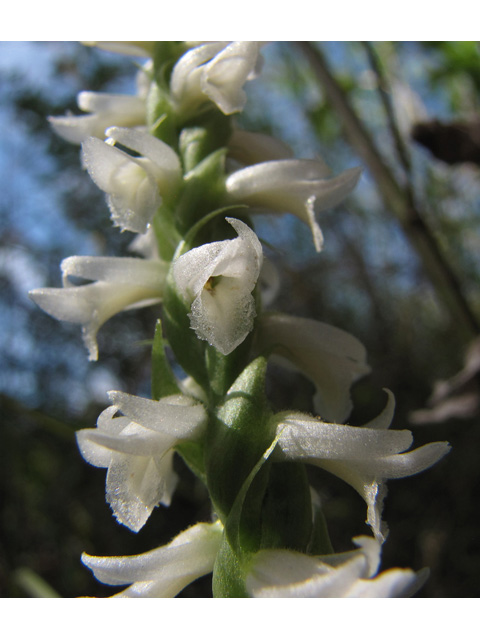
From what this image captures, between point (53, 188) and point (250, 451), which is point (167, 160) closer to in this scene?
point (250, 451)

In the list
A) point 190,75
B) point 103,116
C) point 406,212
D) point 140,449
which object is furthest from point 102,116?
point 406,212

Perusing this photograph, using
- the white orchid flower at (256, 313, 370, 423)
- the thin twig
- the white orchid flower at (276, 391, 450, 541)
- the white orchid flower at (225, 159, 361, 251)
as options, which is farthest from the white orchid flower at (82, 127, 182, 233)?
the thin twig

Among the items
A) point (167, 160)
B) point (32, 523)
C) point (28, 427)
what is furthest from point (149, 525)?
point (167, 160)

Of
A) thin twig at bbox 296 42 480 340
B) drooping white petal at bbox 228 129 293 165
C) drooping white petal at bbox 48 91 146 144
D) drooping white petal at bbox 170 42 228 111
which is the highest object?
drooping white petal at bbox 170 42 228 111

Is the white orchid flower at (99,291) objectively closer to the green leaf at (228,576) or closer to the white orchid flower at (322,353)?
the white orchid flower at (322,353)

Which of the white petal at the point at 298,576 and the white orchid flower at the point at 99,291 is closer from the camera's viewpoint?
the white petal at the point at 298,576

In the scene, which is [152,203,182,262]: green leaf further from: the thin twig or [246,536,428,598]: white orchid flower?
the thin twig

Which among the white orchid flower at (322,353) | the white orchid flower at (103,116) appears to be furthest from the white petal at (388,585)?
the white orchid flower at (103,116)
